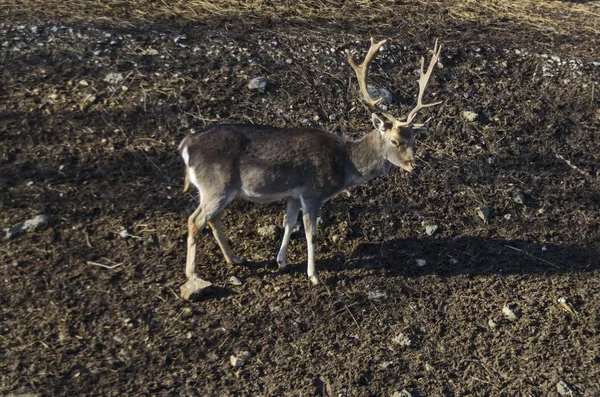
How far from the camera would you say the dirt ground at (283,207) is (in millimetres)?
6879

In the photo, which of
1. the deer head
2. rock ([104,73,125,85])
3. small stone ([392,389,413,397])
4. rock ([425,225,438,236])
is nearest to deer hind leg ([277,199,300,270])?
the deer head

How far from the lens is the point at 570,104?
10.3 metres

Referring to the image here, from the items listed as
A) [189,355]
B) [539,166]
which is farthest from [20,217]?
[539,166]

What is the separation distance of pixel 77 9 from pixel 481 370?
6.91 m

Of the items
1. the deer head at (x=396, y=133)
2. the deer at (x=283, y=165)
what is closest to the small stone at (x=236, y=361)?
the deer at (x=283, y=165)

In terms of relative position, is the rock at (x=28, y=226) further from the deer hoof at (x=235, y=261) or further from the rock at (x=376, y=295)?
the rock at (x=376, y=295)

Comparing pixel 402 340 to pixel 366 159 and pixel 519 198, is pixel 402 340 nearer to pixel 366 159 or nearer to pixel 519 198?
pixel 366 159

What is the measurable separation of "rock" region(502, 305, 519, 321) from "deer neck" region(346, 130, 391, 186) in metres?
1.76

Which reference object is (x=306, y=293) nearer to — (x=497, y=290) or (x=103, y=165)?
(x=497, y=290)

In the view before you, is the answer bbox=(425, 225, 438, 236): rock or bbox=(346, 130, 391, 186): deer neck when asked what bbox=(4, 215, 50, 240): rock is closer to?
bbox=(346, 130, 391, 186): deer neck

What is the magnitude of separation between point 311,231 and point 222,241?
0.83 meters

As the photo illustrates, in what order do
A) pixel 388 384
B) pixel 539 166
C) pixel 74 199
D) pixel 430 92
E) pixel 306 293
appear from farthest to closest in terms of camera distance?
pixel 430 92
pixel 539 166
pixel 74 199
pixel 306 293
pixel 388 384

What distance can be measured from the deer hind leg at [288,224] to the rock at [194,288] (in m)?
0.74

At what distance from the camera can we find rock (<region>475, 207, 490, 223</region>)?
867cm
